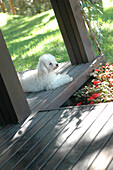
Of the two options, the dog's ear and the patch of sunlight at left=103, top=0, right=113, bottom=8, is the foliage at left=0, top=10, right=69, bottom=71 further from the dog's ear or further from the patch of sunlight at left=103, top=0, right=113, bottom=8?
the patch of sunlight at left=103, top=0, right=113, bottom=8

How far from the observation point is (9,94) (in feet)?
10.3

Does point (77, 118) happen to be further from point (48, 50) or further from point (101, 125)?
point (48, 50)

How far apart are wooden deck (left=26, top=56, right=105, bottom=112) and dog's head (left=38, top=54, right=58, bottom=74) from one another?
0.37 metres

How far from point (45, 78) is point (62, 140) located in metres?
1.93

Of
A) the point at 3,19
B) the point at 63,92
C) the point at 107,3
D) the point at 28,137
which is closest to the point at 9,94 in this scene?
the point at 28,137

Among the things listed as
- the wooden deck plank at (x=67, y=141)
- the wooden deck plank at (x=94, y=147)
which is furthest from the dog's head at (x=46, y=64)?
the wooden deck plank at (x=94, y=147)

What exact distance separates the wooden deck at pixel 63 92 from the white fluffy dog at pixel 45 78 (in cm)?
11

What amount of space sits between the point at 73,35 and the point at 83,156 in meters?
3.08

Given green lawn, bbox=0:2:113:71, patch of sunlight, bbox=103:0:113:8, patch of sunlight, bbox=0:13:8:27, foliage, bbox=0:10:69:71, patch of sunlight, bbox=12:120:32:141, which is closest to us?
patch of sunlight, bbox=12:120:32:141

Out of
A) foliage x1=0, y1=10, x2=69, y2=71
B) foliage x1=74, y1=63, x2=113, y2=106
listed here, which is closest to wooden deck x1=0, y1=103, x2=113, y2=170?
foliage x1=74, y1=63, x2=113, y2=106

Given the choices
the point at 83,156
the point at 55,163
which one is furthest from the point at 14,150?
the point at 83,156

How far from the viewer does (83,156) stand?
6.69 feet

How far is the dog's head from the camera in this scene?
13.2 ft

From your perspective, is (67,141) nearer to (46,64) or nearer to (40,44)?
(46,64)
